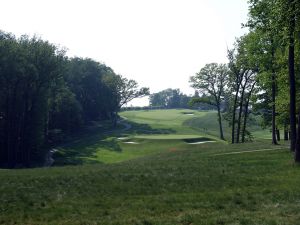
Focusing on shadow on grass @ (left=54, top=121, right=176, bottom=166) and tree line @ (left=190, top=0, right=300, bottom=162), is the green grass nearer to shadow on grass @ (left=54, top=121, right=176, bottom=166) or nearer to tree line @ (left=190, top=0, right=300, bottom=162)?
tree line @ (left=190, top=0, right=300, bottom=162)

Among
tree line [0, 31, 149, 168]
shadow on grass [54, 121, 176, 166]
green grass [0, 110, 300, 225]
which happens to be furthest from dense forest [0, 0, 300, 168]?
green grass [0, 110, 300, 225]

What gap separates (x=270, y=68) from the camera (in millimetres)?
37000

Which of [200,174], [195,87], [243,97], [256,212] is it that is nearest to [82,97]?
[195,87]

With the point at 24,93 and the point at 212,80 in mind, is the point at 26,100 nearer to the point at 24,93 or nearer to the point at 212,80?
the point at 24,93

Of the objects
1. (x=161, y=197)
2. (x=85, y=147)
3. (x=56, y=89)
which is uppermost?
(x=56, y=89)

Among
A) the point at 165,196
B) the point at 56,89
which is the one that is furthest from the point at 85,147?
the point at 165,196

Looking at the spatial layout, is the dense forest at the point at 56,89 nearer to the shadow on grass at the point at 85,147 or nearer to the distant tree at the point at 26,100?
the distant tree at the point at 26,100

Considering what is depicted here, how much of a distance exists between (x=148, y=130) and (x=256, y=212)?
10092 centimetres

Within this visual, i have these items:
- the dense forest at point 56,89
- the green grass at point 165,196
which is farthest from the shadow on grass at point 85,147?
the green grass at point 165,196

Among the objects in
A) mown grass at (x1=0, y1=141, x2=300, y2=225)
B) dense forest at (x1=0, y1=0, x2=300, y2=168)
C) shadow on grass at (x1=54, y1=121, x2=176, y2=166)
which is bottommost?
shadow on grass at (x1=54, y1=121, x2=176, y2=166)

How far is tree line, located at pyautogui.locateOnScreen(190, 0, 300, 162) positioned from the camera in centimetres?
2328

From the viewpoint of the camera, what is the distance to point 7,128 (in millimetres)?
67125

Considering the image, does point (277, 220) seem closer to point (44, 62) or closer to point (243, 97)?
point (243, 97)

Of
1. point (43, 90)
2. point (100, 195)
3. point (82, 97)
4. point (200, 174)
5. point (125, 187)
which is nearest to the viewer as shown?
point (100, 195)
